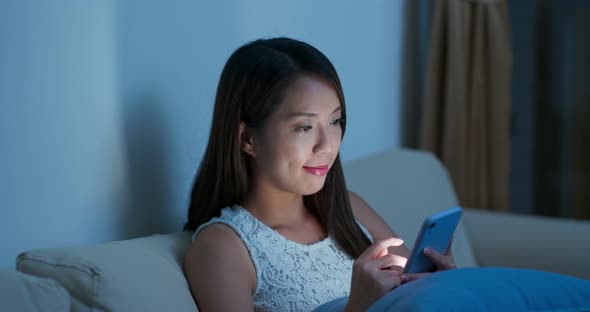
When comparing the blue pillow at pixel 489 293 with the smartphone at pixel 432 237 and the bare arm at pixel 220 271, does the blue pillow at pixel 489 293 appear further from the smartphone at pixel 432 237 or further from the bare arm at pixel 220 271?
the bare arm at pixel 220 271

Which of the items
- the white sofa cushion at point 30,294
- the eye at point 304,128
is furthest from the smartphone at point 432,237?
the white sofa cushion at point 30,294

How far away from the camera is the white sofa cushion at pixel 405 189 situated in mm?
1846

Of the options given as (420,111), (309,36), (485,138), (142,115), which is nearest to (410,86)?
(420,111)

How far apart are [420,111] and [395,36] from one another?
1.29 ft

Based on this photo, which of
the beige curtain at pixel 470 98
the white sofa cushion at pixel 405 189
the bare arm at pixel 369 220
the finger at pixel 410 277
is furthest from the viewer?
Result: the beige curtain at pixel 470 98

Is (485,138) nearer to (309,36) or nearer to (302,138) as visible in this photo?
A: (309,36)

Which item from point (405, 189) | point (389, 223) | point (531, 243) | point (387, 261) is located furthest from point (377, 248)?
point (531, 243)

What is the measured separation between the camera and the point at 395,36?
2.60 m

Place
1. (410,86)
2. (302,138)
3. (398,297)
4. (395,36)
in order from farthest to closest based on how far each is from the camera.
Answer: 1. (410,86)
2. (395,36)
3. (302,138)
4. (398,297)

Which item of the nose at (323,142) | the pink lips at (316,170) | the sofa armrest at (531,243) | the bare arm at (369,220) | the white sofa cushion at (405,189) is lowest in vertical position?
the sofa armrest at (531,243)

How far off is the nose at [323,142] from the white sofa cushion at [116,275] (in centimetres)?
32

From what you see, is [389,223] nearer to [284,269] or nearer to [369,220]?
[369,220]

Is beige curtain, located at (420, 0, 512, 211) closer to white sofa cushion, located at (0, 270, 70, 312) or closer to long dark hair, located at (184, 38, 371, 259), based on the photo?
long dark hair, located at (184, 38, 371, 259)

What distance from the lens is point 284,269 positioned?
1.26 meters
